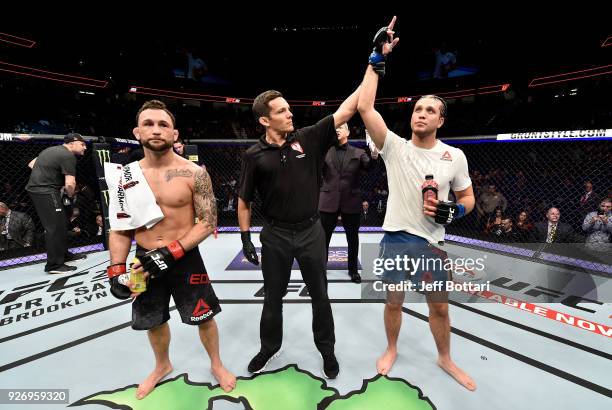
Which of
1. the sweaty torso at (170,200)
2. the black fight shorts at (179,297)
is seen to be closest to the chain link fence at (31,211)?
the sweaty torso at (170,200)

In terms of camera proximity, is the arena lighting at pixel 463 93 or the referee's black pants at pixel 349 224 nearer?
the referee's black pants at pixel 349 224

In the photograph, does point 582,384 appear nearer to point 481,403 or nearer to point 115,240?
point 481,403

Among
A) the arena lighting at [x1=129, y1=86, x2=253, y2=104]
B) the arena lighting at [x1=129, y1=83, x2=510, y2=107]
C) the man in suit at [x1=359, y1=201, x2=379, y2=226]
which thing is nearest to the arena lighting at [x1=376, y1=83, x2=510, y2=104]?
the arena lighting at [x1=129, y1=83, x2=510, y2=107]

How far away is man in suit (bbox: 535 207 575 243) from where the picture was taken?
401 cm

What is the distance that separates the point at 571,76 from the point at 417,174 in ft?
39.4

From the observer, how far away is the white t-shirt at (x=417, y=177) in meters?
1.71

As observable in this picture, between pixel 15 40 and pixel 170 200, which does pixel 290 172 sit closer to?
pixel 170 200

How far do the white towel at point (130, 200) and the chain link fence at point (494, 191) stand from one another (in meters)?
2.60

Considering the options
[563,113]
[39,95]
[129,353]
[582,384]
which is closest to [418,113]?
[582,384]

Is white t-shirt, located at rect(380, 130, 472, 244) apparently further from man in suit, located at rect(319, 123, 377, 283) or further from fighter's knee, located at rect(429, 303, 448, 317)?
man in suit, located at rect(319, 123, 377, 283)

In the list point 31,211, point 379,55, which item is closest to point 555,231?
point 379,55

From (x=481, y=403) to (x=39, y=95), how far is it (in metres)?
15.6

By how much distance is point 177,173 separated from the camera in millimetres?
1588

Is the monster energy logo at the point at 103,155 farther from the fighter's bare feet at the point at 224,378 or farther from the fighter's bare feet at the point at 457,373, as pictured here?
the fighter's bare feet at the point at 457,373
